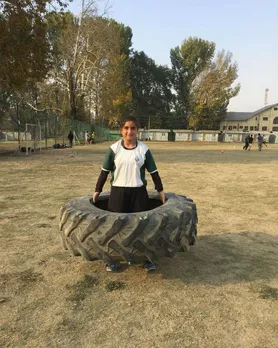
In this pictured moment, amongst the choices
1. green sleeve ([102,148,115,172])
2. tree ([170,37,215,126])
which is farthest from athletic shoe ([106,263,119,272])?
tree ([170,37,215,126])

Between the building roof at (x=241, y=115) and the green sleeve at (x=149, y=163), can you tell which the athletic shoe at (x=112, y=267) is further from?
the building roof at (x=241, y=115)

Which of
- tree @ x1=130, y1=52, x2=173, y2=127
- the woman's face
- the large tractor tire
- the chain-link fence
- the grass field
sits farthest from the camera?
tree @ x1=130, y1=52, x2=173, y2=127

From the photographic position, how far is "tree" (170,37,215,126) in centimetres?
7156

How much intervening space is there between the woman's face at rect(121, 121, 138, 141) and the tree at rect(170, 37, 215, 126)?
72.3 m

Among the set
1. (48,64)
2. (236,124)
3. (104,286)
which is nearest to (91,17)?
(48,64)

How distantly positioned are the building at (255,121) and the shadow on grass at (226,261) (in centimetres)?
7539

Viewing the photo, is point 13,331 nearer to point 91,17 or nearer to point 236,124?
point 91,17

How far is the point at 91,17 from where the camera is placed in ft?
114

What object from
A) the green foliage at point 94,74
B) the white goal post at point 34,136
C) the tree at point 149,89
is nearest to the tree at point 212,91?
the green foliage at point 94,74

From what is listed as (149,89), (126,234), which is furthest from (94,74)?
(126,234)

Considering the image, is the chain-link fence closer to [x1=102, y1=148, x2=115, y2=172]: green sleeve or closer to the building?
[x1=102, y1=148, x2=115, y2=172]: green sleeve

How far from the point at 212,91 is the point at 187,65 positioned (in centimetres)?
893

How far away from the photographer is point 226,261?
155 inches

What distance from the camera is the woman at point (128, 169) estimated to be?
12.0ft
